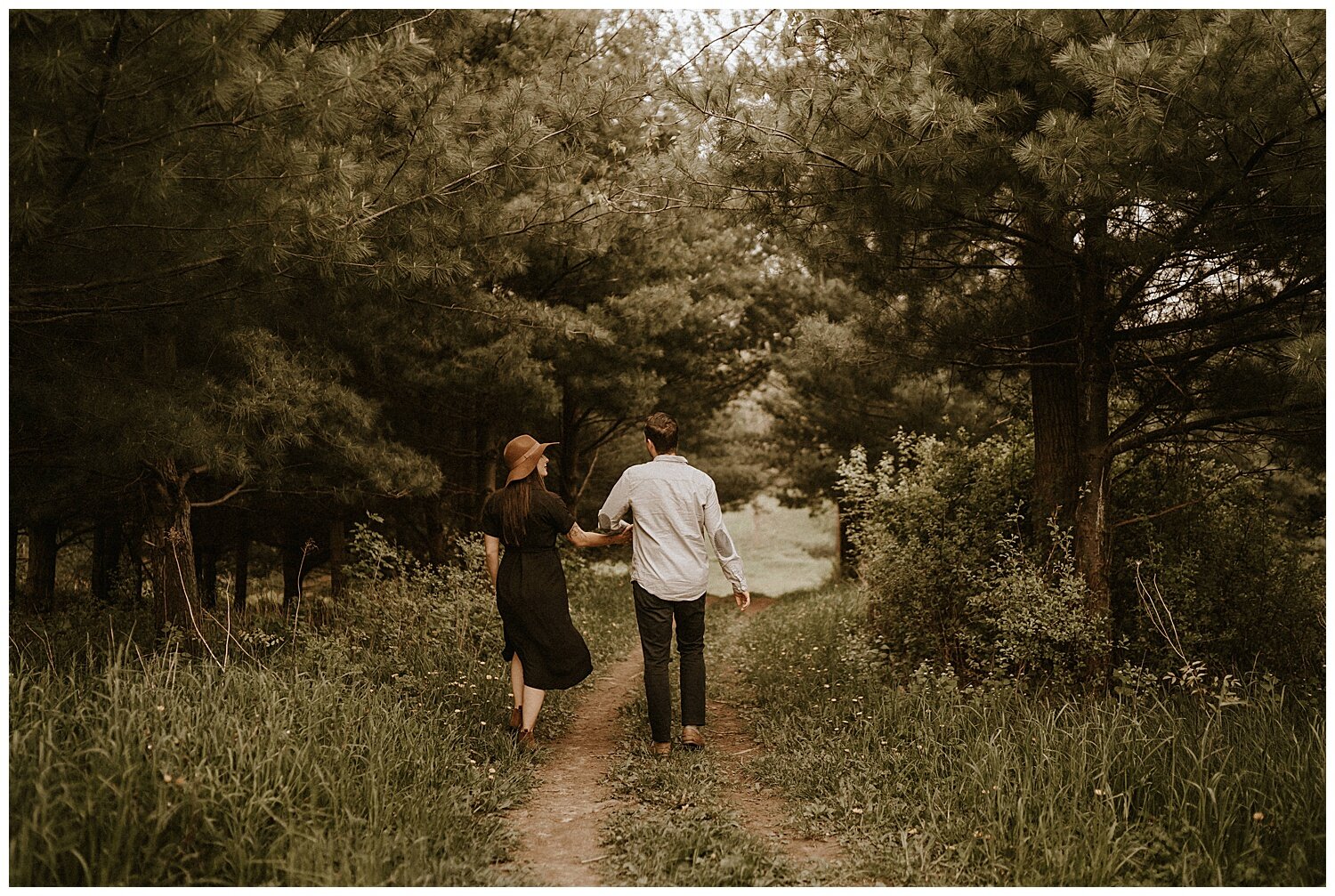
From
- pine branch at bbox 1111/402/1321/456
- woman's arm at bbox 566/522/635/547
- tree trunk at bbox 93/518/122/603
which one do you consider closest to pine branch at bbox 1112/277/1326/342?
pine branch at bbox 1111/402/1321/456

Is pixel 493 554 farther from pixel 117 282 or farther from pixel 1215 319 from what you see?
pixel 1215 319

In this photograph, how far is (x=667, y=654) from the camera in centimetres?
495

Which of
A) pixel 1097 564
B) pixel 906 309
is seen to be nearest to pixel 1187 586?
pixel 1097 564

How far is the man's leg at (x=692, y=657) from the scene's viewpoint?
4.99 meters

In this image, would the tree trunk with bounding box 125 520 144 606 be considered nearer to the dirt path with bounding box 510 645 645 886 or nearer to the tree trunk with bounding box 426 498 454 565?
the tree trunk with bounding box 426 498 454 565

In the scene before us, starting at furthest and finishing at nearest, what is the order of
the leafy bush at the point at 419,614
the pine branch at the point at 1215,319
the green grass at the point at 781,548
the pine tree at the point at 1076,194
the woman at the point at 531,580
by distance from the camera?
1. the green grass at the point at 781,548
2. the leafy bush at the point at 419,614
3. the pine branch at the point at 1215,319
4. the woman at the point at 531,580
5. the pine tree at the point at 1076,194

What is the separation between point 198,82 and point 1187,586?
7.52 meters

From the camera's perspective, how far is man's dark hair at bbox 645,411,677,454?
5109 millimetres

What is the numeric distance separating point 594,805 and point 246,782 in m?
1.65

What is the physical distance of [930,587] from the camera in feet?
22.8

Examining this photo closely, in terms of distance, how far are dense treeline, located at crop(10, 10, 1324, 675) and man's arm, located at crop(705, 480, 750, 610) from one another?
217 cm

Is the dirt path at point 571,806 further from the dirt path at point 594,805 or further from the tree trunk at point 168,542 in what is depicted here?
the tree trunk at point 168,542

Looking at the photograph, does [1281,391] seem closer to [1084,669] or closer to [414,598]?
[1084,669]

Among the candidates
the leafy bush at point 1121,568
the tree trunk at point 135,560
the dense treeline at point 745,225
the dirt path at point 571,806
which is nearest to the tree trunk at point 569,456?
the dense treeline at point 745,225
